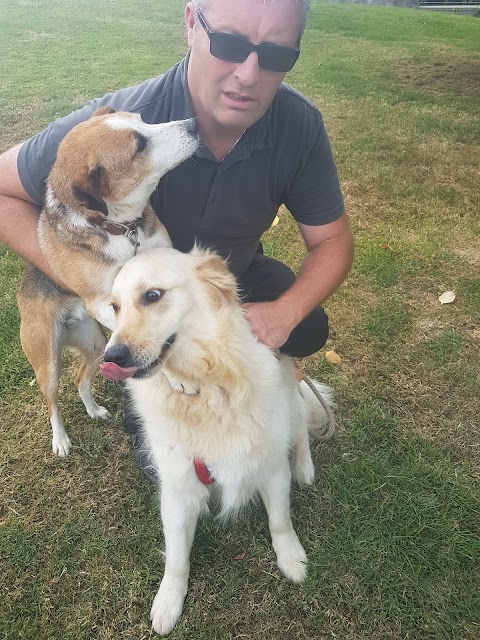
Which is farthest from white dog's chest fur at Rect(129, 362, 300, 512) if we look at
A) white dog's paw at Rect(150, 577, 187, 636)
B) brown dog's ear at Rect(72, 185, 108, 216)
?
brown dog's ear at Rect(72, 185, 108, 216)

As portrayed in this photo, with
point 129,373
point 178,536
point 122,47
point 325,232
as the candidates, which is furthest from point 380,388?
point 122,47

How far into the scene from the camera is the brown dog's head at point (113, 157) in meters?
1.93

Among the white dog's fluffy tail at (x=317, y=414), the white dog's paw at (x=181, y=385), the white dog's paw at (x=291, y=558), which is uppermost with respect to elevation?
the white dog's paw at (x=181, y=385)

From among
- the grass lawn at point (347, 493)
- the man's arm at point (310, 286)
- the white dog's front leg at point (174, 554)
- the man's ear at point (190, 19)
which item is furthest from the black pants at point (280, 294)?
the man's ear at point (190, 19)

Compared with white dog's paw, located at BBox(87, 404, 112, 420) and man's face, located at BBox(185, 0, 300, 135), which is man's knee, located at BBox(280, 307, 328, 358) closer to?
man's face, located at BBox(185, 0, 300, 135)

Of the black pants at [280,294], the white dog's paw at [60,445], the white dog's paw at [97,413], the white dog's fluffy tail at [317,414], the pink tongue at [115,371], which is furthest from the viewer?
the white dog's paw at [97,413]

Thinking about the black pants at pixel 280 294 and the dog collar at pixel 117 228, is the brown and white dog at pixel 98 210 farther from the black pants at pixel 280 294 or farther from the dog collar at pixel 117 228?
the black pants at pixel 280 294

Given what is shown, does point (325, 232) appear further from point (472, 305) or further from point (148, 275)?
point (472, 305)

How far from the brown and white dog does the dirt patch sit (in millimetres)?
6968

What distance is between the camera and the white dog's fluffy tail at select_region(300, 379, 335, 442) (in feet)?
Answer: 8.09

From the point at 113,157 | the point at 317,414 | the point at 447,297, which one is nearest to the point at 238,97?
the point at 113,157

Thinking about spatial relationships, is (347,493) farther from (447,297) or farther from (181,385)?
(447,297)

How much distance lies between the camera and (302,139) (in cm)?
204

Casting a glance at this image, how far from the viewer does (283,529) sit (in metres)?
2.06
